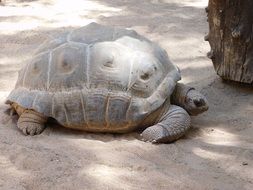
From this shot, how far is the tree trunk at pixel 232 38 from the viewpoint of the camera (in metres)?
4.45

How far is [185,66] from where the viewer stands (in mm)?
5418

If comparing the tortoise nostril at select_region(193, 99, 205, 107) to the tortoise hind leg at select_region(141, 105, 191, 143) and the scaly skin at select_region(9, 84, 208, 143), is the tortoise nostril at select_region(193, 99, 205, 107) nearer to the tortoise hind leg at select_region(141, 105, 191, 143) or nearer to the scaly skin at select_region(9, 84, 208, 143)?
the scaly skin at select_region(9, 84, 208, 143)

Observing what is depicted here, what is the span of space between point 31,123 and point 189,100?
1.20m

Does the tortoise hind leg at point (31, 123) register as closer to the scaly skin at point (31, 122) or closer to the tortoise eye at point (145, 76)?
the scaly skin at point (31, 122)

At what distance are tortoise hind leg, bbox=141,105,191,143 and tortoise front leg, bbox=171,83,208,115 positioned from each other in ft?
0.40

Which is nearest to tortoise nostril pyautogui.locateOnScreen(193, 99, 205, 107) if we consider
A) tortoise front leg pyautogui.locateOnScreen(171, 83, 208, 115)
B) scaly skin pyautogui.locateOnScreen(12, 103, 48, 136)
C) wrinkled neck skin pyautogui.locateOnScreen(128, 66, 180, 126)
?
tortoise front leg pyautogui.locateOnScreen(171, 83, 208, 115)

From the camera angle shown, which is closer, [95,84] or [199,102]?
[95,84]

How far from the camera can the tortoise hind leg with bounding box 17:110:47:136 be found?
12.6 feet

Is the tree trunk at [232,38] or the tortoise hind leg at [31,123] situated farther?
the tree trunk at [232,38]

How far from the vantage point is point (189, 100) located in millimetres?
4113

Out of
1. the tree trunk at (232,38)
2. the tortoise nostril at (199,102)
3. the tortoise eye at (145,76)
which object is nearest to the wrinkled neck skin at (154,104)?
the tortoise eye at (145,76)

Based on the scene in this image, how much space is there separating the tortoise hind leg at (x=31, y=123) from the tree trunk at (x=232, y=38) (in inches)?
67.5

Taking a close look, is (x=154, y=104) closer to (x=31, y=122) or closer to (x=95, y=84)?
(x=95, y=84)

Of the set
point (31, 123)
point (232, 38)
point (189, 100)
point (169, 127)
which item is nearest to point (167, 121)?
point (169, 127)
